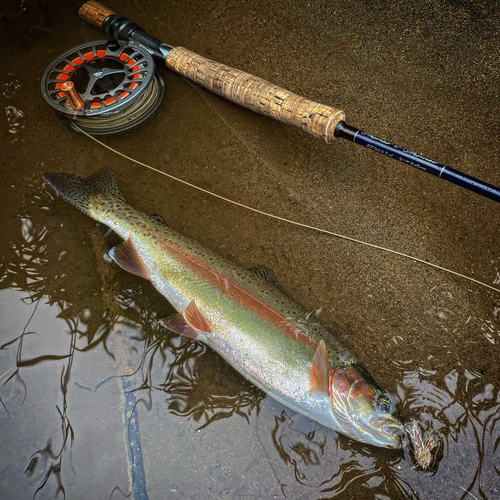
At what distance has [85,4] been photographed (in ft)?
10.8

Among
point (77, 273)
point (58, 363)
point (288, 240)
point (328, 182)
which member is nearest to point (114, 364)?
point (58, 363)

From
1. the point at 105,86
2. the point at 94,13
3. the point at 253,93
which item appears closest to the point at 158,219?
the point at 253,93

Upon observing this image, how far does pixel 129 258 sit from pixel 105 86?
1.36 m

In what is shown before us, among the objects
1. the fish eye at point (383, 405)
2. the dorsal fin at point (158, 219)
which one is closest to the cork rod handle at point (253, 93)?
the dorsal fin at point (158, 219)

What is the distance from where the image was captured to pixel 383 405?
2.27 meters

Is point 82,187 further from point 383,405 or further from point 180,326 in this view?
point 383,405

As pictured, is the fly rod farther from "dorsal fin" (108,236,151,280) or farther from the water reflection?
"dorsal fin" (108,236,151,280)

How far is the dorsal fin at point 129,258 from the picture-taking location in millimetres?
2588

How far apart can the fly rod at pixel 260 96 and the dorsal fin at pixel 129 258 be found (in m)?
1.19

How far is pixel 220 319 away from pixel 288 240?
74 centimetres

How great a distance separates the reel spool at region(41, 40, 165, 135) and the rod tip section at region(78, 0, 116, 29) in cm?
18

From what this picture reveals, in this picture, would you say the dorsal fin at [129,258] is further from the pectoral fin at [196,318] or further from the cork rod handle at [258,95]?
the cork rod handle at [258,95]

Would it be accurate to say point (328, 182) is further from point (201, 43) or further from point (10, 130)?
point (10, 130)

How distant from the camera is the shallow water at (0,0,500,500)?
238 centimetres
